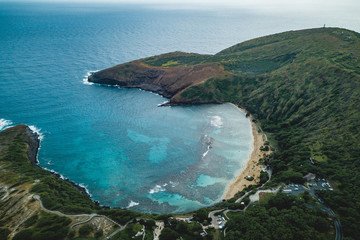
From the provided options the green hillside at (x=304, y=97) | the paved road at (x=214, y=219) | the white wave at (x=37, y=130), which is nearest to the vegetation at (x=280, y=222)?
the paved road at (x=214, y=219)

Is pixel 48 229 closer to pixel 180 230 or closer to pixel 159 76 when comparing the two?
pixel 180 230

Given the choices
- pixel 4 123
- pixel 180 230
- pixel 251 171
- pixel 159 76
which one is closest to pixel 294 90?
pixel 251 171

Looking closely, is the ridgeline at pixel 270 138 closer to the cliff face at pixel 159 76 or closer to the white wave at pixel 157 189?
the cliff face at pixel 159 76

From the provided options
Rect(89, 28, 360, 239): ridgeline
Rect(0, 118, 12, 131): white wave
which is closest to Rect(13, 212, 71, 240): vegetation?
Rect(89, 28, 360, 239): ridgeline

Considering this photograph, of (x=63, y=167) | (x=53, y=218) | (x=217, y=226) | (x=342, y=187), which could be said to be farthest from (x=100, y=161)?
(x=342, y=187)

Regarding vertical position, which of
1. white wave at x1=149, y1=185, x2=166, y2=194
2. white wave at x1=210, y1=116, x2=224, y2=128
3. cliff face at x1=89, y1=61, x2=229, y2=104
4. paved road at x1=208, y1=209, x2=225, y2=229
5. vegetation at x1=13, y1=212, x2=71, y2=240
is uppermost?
cliff face at x1=89, y1=61, x2=229, y2=104

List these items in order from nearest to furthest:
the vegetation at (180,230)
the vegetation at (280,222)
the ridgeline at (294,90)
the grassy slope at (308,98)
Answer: the vegetation at (280,222) < the vegetation at (180,230) < the grassy slope at (308,98) < the ridgeline at (294,90)

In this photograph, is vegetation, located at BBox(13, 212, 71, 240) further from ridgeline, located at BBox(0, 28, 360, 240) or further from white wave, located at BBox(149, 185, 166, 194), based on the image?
white wave, located at BBox(149, 185, 166, 194)
